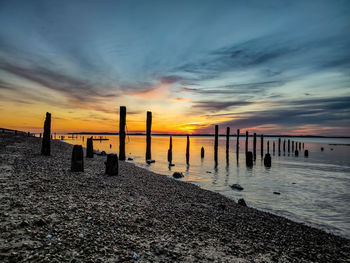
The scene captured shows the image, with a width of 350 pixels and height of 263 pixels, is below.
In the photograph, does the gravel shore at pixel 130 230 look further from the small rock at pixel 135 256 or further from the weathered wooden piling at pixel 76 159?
the weathered wooden piling at pixel 76 159

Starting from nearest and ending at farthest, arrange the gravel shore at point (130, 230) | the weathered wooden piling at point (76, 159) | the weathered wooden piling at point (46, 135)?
the gravel shore at point (130, 230) < the weathered wooden piling at point (76, 159) < the weathered wooden piling at point (46, 135)

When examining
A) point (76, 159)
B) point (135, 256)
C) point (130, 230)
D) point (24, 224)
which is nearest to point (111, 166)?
point (76, 159)

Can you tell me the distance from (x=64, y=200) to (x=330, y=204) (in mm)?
14324

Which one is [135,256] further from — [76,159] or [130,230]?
[76,159]

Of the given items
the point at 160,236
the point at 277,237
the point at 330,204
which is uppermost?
the point at 160,236

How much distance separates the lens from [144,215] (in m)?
5.92

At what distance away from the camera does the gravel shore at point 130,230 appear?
376cm

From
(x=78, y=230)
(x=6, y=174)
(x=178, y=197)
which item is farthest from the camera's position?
(x=178, y=197)

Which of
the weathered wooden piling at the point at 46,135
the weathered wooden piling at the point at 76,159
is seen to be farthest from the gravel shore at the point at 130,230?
the weathered wooden piling at the point at 46,135

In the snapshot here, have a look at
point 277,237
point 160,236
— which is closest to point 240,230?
point 277,237

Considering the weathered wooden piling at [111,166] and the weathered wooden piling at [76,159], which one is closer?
the weathered wooden piling at [76,159]

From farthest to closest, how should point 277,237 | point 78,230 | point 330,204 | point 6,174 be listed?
1. point 330,204
2. point 6,174
3. point 277,237
4. point 78,230

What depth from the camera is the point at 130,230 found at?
4.85 metres

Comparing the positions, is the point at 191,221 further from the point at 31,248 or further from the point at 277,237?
the point at 31,248
